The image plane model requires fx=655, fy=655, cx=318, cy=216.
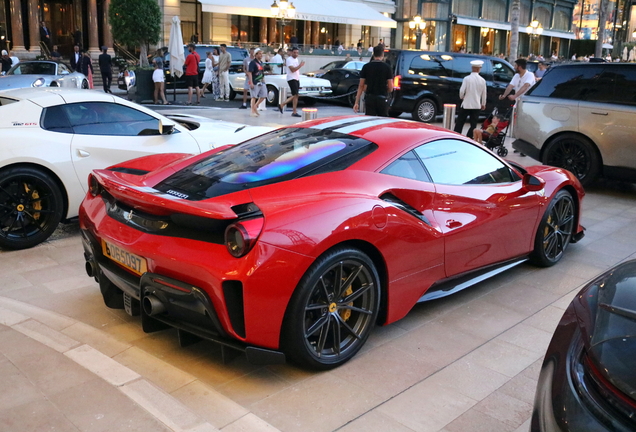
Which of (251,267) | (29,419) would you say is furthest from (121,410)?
(251,267)

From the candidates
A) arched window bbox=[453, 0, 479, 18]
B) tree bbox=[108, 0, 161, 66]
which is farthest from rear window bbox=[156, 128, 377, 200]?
arched window bbox=[453, 0, 479, 18]

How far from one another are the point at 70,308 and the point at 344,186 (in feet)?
7.31

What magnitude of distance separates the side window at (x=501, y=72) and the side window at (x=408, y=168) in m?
14.2

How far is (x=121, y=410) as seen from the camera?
10.0ft

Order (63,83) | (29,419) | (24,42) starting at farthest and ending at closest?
(24,42), (63,83), (29,419)

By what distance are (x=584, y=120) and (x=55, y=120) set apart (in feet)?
22.5

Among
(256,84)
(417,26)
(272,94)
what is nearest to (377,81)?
(256,84)

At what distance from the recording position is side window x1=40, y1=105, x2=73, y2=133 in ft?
20.6

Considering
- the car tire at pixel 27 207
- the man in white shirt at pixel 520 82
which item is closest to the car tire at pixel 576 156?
the man in white shirt at pixel 520 82

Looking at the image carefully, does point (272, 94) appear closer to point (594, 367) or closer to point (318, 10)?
point (318, 10)

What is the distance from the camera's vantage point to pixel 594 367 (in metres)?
2.12

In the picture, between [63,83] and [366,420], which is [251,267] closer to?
[366,420]

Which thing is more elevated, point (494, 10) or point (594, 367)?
point (494, 10)

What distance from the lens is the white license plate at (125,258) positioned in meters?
3.71
